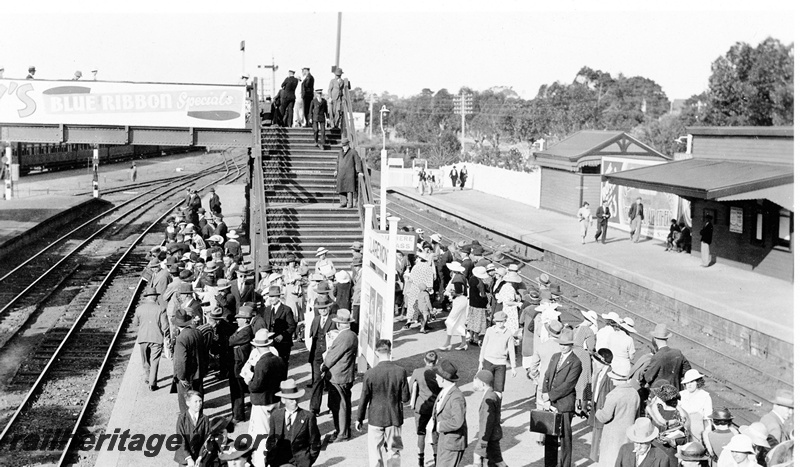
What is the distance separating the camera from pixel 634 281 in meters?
23.4

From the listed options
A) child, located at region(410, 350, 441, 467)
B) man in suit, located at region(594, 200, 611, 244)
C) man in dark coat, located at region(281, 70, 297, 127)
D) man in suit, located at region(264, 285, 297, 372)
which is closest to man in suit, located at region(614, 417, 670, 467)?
child, located at region(410, 350, 441, 467)

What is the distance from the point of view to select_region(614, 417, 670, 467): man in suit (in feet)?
24.3

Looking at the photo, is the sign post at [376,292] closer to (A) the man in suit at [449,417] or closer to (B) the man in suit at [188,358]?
(B) the man in suit at [188,358]

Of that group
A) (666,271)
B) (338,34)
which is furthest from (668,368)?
(338,34)

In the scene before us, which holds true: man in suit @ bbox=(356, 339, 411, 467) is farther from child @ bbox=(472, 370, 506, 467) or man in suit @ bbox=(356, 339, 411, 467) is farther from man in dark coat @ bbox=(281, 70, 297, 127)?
man in dark coat @ bbox=(281, 70, 297, 127)

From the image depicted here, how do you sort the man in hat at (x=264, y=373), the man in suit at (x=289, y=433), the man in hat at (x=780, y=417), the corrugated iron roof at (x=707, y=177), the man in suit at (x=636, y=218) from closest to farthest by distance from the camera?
the man in suit at (x=289, y=433)
the man in hat at (x=780, y=417)
the man in hat at (x=264, y=373)
the corrugated iron roof at (x=707, y=177)
the man in suit at (x=636, y=218)

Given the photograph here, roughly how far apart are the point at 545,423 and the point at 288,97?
53.6 feet

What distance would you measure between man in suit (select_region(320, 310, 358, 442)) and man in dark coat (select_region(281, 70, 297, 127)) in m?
14.0

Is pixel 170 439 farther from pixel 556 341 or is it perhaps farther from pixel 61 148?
→ pixel 61 148

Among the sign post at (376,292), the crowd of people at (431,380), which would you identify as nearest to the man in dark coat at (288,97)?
the crowd of people at (431,380)

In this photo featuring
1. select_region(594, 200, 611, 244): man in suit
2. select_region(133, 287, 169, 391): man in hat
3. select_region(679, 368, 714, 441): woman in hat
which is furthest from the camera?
select_region(594, 200, 611, 244): man in suit

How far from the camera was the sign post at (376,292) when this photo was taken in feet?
39.3

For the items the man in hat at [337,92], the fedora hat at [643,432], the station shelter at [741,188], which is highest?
the man in hat at [337,92]

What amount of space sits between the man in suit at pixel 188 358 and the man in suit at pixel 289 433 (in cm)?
337
